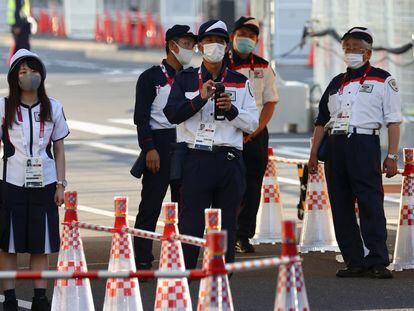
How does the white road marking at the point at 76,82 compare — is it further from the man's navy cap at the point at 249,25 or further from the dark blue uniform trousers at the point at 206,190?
the dark blue uniform trousers at the point at 206,190

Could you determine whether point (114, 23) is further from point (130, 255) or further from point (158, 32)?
point (130, 255)

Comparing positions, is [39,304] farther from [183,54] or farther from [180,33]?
[180,33]

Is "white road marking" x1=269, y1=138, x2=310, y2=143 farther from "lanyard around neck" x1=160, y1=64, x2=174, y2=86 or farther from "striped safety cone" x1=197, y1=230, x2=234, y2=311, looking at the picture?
"striped safety cone" x1=197, y1=230, x2=234, y2=311

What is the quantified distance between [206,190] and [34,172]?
3.86ft

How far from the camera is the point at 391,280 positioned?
11.9m

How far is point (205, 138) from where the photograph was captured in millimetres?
10617

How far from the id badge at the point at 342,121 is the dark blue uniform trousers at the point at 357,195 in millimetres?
63

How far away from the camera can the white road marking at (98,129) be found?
26.5 meters

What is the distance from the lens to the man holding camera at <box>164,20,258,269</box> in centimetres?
1062

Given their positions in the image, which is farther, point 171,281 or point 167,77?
point 167,77

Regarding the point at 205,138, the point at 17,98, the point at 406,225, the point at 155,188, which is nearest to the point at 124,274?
the point at 17,98

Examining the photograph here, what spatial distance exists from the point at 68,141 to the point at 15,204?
49.2 feet

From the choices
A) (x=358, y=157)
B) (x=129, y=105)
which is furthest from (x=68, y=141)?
(x=358, y=157)

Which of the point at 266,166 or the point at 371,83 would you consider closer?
the point at 371,83
